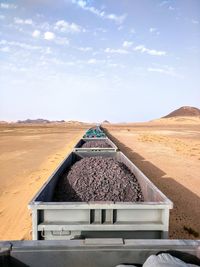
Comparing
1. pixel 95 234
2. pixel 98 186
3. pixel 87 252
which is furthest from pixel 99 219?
pixel 98 186

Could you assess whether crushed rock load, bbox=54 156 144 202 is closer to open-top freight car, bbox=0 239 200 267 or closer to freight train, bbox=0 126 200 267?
freight train, bbox=0 126 200 267

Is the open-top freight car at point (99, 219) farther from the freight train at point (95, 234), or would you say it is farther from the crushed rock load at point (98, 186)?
the crushed rock load at point (98, 186)

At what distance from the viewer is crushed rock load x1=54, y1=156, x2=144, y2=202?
555cm

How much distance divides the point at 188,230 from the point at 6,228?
159 inches

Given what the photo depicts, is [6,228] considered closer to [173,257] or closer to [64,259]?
[64,259]

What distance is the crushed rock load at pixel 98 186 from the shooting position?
5555 mm

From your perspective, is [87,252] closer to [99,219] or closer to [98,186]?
[99,219]

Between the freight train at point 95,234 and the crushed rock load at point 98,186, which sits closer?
the freight train at point 95,234

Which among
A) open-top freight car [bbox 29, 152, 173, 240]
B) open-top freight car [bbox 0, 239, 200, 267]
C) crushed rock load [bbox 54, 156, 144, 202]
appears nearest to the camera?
open-top freight car [bbox 0, 239, 200, 267]

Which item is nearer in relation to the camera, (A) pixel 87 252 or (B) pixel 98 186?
(A) pixel 87 252

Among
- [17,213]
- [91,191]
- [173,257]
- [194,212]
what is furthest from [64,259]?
[194,212]

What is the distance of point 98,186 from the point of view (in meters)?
5.86

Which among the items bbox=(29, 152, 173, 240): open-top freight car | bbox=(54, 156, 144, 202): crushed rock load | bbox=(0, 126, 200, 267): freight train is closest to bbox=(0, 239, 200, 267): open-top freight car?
bbox=(0, 126, 200, 267): freight train

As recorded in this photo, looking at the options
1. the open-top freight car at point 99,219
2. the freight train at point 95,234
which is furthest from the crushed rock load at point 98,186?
the open-top freight car at point 99,219
